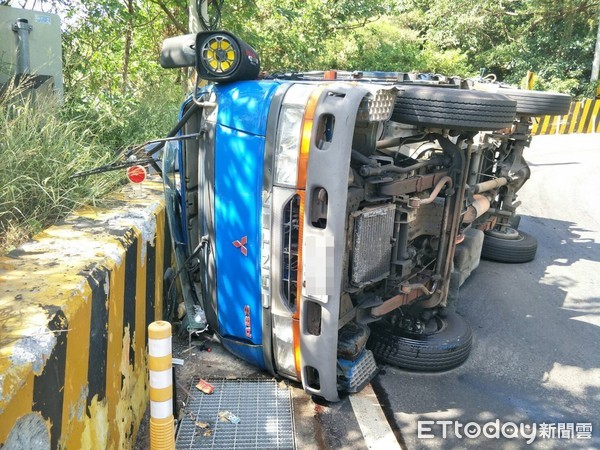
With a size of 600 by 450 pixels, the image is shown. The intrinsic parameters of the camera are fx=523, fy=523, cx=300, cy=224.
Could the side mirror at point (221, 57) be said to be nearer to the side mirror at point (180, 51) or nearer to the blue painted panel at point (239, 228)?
the side mirror at point (180, 51)

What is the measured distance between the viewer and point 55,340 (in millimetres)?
1776

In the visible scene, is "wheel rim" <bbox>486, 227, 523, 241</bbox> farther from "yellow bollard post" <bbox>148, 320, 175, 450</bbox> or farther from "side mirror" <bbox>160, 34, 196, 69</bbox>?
"yellow bollard post" <bbox>148, 320, 175, 450</bbox>

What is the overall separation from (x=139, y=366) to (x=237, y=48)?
2.05 m

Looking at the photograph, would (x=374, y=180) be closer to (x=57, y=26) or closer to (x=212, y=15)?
(x=57, y=26)

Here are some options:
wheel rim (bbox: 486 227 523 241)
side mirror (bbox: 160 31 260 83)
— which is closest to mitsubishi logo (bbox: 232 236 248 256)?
side mirror (bbox: 160 31 260 83)

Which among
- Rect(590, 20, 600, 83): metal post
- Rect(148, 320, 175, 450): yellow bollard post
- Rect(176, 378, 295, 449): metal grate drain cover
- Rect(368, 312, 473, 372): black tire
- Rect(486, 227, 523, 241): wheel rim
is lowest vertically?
Rect(176, 378, 295, 449): metal grate drain cover

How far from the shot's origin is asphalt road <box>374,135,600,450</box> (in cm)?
330

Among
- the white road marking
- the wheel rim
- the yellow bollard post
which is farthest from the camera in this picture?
the wheel rim

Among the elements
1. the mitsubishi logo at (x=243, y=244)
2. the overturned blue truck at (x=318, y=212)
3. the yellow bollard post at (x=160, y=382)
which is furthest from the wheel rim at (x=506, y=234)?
the yellow bollard post at (x=160, y=382)

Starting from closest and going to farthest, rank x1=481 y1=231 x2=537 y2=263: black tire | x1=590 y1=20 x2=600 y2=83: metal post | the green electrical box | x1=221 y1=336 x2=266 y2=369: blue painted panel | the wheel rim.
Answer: x1=221 y1=336 x2=266 y2=369: blue painted panel, the green electrical box, x1=481 y1=231 x2=537 y2=263: black tire, the wheel rim, x1=590 y1=20 x2=600 y2=83: metal post

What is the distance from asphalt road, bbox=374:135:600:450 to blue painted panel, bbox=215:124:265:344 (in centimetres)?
110

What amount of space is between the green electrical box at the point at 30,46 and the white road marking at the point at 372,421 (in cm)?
354

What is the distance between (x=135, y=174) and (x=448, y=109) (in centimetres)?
211

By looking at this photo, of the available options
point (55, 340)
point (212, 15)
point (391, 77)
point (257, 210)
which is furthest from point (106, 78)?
point (55, 340)
